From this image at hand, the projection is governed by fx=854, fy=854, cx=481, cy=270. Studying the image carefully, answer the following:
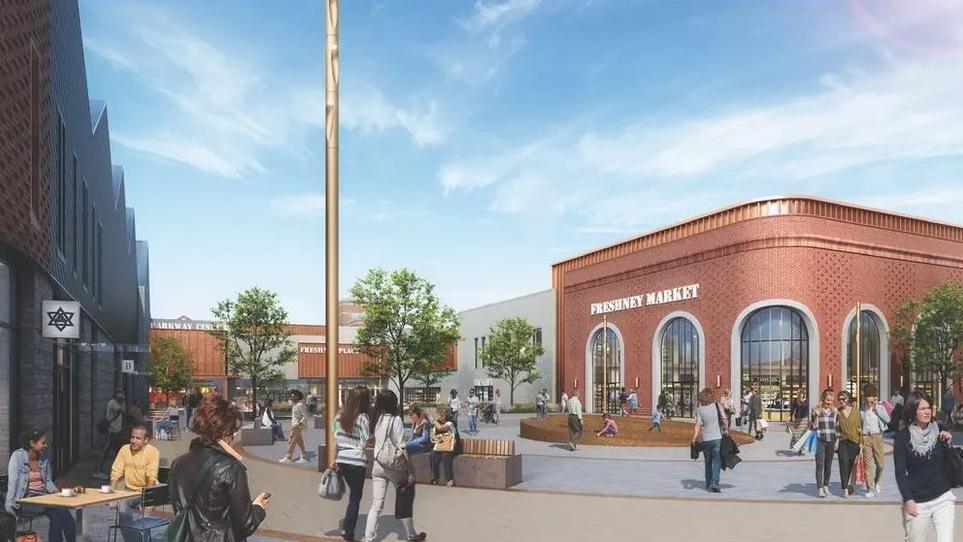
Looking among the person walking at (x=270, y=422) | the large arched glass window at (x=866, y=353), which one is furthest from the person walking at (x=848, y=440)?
the large arched glass window at (x=866, y=353)

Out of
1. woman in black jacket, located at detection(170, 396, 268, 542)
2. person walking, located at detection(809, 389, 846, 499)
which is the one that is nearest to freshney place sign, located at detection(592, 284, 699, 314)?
person walking, located at detection(809, 389, 846, 499)

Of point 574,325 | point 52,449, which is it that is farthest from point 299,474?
point 574,325

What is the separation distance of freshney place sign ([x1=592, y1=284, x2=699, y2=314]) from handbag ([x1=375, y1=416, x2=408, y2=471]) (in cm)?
3611

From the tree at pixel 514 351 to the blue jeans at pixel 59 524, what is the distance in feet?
172

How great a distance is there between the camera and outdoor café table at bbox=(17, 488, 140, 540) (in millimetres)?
8344

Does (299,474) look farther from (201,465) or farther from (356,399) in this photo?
(201,465)

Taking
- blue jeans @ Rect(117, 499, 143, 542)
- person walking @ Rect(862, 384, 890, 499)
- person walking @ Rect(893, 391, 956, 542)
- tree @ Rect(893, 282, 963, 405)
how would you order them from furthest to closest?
tree @ Rect(893, 282, 963, 405), person walking @ Rect(862, 384, 890, 499), blue jeans @ Rect(117, 499, 143, 542), person walking @ Rect(893, 391, 956, 542)

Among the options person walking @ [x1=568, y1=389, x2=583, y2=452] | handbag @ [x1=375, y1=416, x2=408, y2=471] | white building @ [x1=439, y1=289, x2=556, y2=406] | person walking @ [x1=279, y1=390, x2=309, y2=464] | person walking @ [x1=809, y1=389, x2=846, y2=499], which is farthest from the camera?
white building @ [x1=439, y1=289, x2=556, y2=406]

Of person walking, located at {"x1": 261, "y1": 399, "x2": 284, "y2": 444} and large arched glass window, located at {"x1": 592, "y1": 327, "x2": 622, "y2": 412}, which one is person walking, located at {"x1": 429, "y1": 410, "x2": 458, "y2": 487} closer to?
person walking, located at {"x1": 261, "y1": 399, "x2": 284, "y2": 444}

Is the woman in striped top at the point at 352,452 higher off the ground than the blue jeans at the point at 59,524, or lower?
higher

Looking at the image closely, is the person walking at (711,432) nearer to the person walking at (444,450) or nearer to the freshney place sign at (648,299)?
the person walking at (444,450)

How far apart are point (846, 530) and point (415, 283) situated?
125 ft

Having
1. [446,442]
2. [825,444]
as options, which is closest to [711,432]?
[825,444]

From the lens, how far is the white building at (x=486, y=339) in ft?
206
